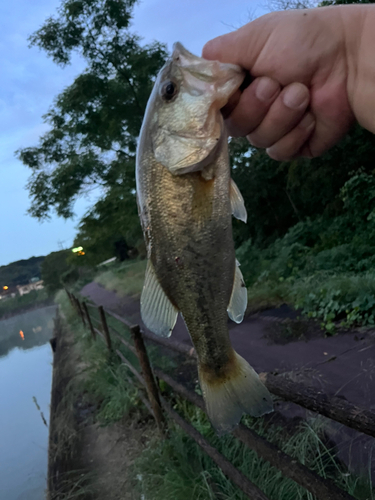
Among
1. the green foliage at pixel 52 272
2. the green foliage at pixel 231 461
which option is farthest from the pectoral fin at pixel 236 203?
the green foliage at pixel 52 272

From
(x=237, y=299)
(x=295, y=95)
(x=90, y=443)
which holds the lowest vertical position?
(x=90, y=443)

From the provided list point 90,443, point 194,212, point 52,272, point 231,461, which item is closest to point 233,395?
point 194,212

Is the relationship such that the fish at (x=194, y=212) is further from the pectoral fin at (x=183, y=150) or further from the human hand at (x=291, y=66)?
the human hand at (x=291, y=66)

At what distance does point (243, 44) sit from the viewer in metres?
1.42

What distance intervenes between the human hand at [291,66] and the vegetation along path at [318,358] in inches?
96.0

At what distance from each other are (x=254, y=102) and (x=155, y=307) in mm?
870

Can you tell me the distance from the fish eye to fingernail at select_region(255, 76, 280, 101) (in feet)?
1.01

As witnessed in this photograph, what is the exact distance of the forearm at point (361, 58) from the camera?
129 cm

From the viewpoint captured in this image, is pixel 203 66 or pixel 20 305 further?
pixel 20 305

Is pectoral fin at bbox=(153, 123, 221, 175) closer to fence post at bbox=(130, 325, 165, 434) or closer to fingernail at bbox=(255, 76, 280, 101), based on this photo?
fingernail at bbox=(255, 76, 280, 101)

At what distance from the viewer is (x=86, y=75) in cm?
1111

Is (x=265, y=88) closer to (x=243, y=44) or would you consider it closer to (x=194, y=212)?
(x=243, y=44)

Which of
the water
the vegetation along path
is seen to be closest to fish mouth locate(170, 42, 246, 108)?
the vegetation along path

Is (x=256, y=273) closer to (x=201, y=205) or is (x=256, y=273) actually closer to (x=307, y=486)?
(x=307, y=486)
